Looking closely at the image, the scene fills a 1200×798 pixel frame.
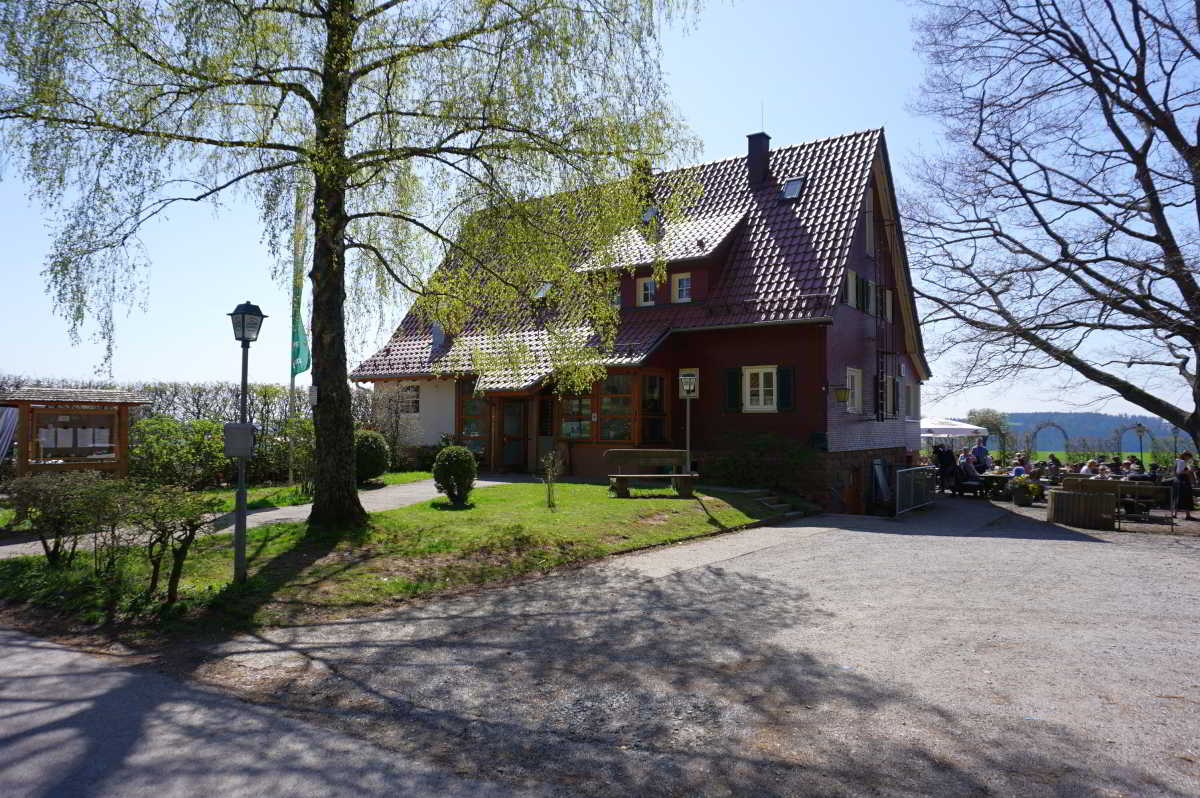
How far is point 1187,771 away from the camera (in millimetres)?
4199

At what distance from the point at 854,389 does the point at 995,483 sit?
19.2 feet

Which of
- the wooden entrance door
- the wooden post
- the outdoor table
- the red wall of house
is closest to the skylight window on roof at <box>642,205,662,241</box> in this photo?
the red wall of house

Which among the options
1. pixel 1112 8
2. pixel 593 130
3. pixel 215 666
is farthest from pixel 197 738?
pixel 1112 8

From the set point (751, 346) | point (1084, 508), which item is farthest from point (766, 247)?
point (1084, 508)

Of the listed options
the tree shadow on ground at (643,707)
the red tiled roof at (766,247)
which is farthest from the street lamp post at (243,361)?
the red tiled roof at (766,247)

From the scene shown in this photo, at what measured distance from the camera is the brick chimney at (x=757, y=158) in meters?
23.3

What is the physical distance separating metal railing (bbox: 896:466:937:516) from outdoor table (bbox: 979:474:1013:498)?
10.2ft

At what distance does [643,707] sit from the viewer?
520 centimetres

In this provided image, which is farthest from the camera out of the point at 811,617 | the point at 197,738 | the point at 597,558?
the point at 597,558

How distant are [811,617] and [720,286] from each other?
47.3 feet

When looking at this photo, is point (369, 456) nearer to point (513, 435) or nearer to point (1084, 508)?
point (513, 435)

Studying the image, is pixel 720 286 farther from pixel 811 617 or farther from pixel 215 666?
pixel 215 666

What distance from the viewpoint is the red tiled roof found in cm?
1961

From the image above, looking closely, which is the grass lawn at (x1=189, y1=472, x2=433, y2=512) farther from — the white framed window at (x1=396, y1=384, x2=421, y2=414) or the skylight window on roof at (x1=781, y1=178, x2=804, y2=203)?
the skylight window on roof at (x1=781, y1=178, x2=804, y2=203)
